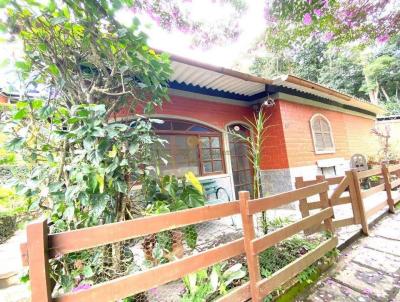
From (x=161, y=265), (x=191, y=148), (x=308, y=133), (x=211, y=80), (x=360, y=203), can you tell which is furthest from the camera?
(x=308, y=133)

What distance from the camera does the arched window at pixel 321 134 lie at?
6906 mm

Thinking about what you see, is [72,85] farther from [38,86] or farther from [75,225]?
[75,225]

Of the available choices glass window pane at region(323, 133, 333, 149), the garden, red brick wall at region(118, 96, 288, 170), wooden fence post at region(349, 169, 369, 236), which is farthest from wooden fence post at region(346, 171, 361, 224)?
glass window pane at region(323, 133, 333, 149)

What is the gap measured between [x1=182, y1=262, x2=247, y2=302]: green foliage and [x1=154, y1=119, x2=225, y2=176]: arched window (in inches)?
109

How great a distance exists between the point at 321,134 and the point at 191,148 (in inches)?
178

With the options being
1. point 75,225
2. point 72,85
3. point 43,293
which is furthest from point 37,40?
point 43,293

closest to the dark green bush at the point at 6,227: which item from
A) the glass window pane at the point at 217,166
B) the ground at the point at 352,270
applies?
the ground at the point at 352,270

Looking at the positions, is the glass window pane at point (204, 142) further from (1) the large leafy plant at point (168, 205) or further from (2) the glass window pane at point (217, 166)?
(1) the large leafy plant at point (168, 205)

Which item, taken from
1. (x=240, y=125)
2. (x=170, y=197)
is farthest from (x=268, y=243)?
(x=240, y=125)

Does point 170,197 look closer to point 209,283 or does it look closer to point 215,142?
point 209,283

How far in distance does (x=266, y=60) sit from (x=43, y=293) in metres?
16.2

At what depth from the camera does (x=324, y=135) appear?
7.38 metres

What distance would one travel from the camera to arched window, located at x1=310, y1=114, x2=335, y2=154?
691cm

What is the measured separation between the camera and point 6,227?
16.1ft
